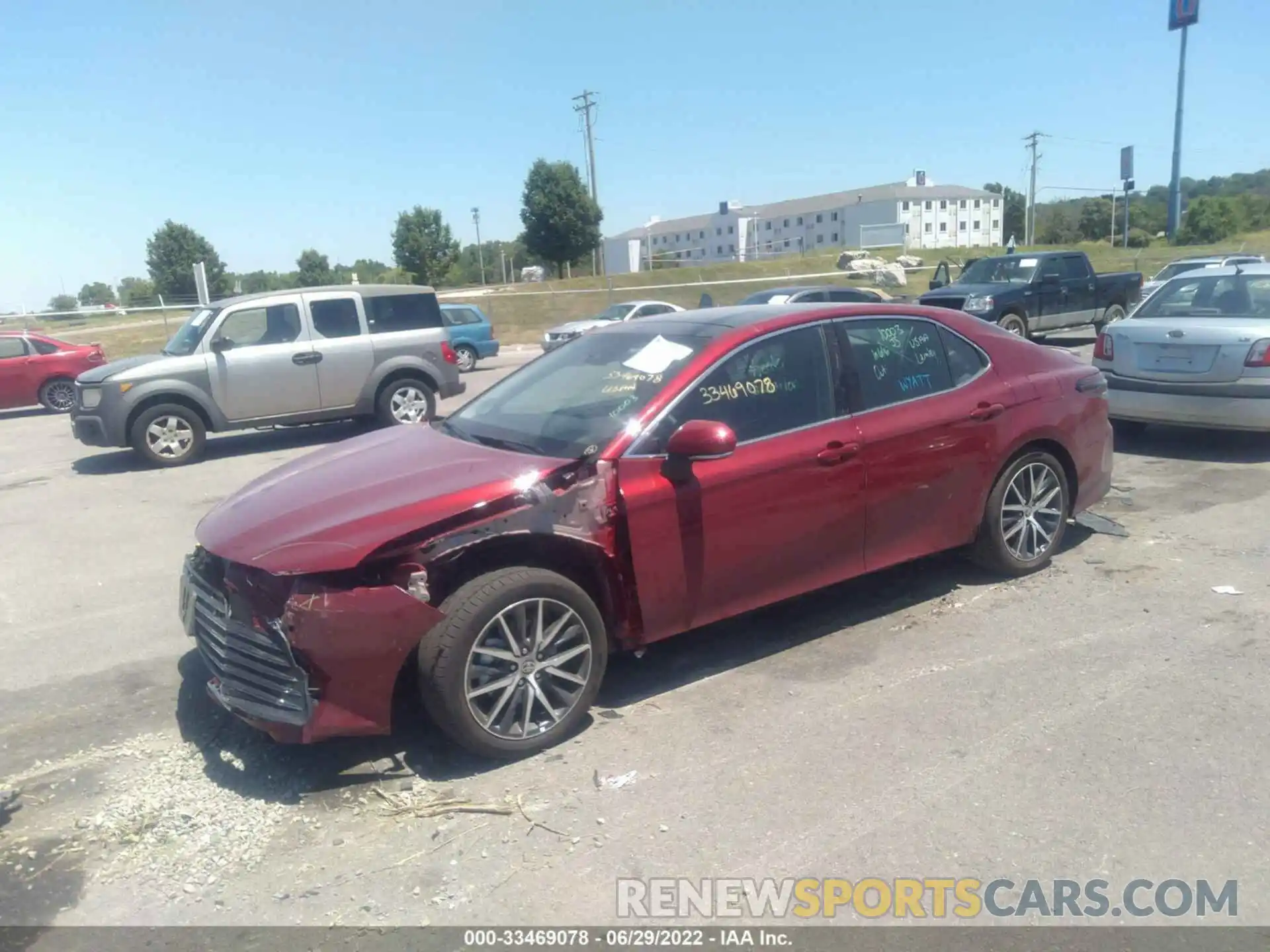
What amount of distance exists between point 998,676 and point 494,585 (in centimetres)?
243

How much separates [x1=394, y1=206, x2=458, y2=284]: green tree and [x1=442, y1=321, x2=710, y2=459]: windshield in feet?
217

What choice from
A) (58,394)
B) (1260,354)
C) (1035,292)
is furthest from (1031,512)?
(58,394)

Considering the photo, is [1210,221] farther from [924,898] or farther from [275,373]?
[924,898]

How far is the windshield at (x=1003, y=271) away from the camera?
19578 millimetres

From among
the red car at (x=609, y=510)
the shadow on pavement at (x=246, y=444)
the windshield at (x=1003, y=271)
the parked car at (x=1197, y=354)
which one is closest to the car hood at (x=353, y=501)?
the red car at (x=609, y=510)

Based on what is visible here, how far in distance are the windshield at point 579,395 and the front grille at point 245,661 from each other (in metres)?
1.37

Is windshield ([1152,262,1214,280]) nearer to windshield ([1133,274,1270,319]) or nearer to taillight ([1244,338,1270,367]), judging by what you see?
windshield ([1133,274,1270,319])

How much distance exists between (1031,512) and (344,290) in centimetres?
940

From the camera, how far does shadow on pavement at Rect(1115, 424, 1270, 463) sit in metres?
9.17

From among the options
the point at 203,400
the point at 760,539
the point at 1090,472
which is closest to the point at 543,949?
the point at 760,539

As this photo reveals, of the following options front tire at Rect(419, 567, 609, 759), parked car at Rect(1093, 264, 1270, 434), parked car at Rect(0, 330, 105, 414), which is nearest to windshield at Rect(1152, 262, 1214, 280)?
parked car at Rect(1093, 264, 1270, 434)

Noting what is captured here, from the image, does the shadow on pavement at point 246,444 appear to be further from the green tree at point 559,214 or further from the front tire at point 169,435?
the green tree at point 559,214

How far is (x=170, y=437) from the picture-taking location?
37.3ft

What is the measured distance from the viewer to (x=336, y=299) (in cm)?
1241
